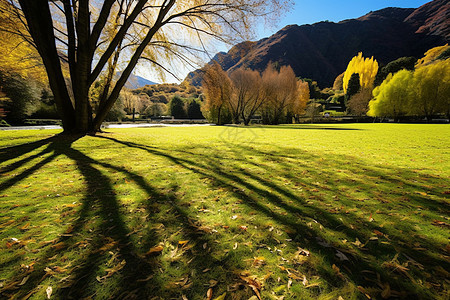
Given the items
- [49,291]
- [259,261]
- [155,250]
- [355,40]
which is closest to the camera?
[49,291]

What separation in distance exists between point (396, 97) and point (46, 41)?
156 feet

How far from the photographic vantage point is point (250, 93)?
30422 mm

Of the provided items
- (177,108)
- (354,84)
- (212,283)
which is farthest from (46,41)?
(354,84)

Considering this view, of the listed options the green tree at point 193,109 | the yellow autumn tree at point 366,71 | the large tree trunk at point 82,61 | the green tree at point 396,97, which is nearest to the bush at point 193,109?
the green tree at point 193,109

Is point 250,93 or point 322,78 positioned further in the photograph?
point 322,78

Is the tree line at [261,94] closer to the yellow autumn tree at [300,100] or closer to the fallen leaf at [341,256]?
the yellow autumn tree at [300,100]

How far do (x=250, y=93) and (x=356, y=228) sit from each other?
99.7ft

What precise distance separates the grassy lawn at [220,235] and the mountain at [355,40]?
106 metres

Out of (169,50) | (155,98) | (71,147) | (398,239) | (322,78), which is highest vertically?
(322,78)

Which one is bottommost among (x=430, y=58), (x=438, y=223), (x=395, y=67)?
(x=438, y=223)

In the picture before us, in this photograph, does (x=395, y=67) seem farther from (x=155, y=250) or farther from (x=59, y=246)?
(x=59, y=246)

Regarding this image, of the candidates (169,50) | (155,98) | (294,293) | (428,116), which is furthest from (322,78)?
(294,293)

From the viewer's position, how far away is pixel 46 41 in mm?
6234

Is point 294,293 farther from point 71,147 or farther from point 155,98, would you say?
point 155,98
